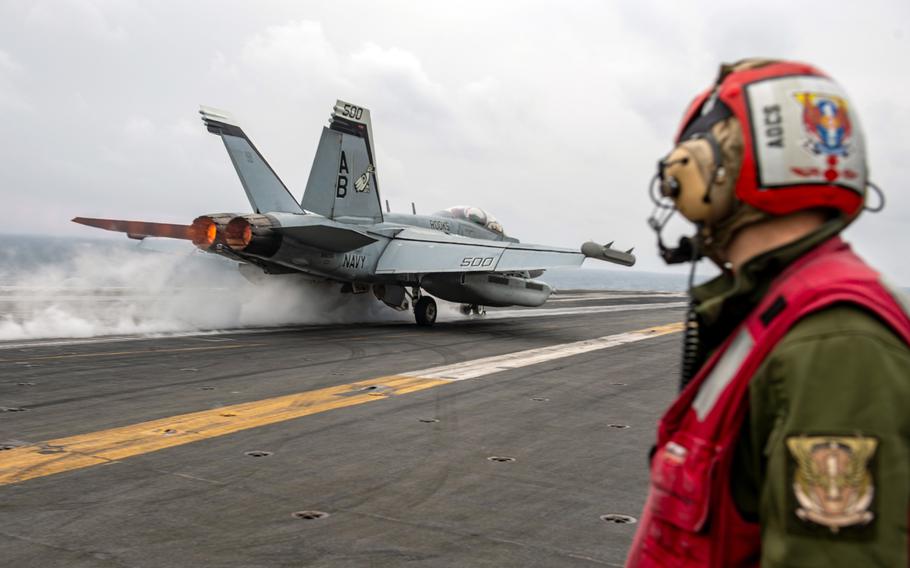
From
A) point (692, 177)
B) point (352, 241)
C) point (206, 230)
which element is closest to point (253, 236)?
point (206, 230)

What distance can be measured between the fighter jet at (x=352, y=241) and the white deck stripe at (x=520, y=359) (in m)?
2.28

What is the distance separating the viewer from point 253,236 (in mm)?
18469

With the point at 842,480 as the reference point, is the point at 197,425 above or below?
below

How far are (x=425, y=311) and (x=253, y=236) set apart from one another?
23.7ft

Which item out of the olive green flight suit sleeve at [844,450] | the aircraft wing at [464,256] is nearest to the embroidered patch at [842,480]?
the olive green flight suit sleeve at [844,450]

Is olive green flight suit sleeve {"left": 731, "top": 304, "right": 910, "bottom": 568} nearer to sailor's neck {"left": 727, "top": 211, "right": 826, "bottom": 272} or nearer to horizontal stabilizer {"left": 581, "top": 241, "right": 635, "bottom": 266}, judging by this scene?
sailor's neck {"left": 727, "top": 211, "right": 826, "bottom": 272}

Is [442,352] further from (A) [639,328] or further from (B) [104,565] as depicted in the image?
(B) [104,565]

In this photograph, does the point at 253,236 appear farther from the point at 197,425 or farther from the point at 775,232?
the point at 775,232

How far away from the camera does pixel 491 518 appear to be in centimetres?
573

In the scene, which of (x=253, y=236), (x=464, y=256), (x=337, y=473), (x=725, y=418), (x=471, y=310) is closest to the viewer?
(x=725, y=418)

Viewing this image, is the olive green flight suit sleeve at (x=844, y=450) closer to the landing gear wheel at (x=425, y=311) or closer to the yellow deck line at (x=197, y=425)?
the yellow deck line at (x=197, y=425)

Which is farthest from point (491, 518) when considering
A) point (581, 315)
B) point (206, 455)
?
point (581, 315)

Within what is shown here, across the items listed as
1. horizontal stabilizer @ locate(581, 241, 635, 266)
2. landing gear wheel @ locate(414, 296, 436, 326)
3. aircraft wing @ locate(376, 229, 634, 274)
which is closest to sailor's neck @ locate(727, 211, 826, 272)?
horizontal stabilizer @ locate(581, 241, 635, 266)

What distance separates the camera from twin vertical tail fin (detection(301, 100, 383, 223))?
2152cm
